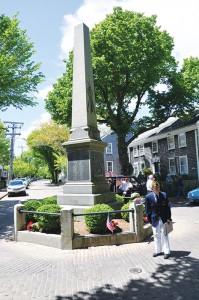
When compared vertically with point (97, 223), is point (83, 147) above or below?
above

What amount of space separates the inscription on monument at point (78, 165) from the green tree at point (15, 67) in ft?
32.0

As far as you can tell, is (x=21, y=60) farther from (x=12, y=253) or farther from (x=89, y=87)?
(x=12, y=253)

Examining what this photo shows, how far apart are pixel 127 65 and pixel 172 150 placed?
1363cm

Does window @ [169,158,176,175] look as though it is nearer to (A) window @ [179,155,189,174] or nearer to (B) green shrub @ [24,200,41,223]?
(A) window @ [179,155,189,174]

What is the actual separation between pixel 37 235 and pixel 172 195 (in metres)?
17.9

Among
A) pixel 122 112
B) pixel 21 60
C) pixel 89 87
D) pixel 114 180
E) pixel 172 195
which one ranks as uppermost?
pixel 21 60

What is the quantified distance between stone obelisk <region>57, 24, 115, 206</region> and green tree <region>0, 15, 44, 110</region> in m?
7.97

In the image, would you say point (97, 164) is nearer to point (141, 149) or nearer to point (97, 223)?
point (97, 223)

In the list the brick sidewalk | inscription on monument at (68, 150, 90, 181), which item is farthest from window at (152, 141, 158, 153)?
the brick sidewalk

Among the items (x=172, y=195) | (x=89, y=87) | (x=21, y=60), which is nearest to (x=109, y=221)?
(x=89, y=87)

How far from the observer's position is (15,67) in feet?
62.1

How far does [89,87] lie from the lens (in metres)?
11.9

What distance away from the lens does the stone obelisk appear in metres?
10.7

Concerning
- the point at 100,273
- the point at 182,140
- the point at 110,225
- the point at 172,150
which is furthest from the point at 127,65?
the point at 100,273
